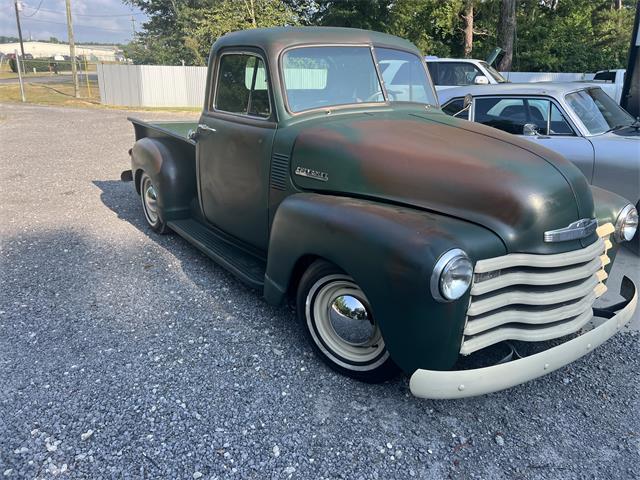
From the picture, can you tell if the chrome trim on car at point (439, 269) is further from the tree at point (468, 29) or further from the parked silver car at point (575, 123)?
the tree at point (468, 29)

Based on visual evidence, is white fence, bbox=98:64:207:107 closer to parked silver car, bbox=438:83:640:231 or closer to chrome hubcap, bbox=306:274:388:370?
parked silver car, bbox=438:83:640:231

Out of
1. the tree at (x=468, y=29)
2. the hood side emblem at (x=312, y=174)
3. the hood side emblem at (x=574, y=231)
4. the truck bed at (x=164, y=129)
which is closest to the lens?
the hood side emblem at (x=574, y=231)

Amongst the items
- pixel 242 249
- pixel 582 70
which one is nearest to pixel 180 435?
pixel 242 249

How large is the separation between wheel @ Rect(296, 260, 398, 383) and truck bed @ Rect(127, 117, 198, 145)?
2465mm

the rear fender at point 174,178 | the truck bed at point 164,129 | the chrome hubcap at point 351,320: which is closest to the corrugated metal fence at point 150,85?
the truck bed at point 164,129

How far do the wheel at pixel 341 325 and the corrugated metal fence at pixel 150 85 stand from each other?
69.9 feet

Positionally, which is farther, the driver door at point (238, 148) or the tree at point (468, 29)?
the tree at point (468, 29)

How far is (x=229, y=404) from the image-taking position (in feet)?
9.20

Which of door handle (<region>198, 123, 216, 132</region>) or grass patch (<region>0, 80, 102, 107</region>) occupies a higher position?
door handle (<region>198, 123, 216, 132</region>)

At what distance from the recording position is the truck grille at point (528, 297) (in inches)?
96.3

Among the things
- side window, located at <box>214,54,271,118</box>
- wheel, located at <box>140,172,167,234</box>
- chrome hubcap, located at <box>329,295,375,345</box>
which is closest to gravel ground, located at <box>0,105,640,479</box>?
chrome hubcap, located at <box>329,295,375,345</box>

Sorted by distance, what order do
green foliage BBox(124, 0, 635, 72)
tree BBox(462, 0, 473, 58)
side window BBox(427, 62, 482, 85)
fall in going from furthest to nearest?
green foliage BBox(124, 0, 635, 72), tree BBox(462, 0, 473, 58), side window BBox(427, 62, 482, 85)

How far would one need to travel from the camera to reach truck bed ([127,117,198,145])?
516 centimetres

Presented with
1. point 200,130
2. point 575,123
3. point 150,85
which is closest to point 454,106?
point 575,123
